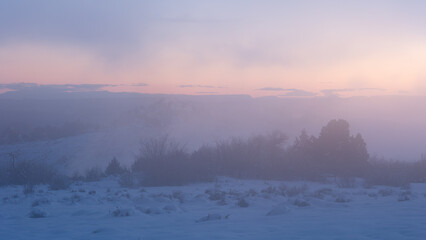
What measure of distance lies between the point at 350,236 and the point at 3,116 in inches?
2075

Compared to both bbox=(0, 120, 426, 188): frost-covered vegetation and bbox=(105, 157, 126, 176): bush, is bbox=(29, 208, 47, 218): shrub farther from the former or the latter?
bbox=(105, 157, 126, 176): bush

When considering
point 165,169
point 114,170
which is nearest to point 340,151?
point 165,169

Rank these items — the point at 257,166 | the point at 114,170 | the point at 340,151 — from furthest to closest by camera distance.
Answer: the point at 114,170, the point at 257,166, the point at 340,151

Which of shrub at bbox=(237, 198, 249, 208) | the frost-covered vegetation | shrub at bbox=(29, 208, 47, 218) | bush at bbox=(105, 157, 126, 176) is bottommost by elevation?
bush at bbox=(105, 157, 126, 176)

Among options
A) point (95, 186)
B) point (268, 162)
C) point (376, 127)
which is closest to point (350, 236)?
point (95, 186)

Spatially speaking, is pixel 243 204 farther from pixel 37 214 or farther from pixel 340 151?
pixel 340 151

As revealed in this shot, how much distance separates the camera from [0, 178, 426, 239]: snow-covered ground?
7883mm

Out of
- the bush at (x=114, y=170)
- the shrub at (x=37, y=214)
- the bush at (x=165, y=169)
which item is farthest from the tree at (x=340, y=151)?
the shrub at (x=37, y=214)

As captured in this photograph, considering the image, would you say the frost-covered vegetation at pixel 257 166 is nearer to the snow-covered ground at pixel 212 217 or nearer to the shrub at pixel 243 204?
the snow-covered ground at pixel 212 217

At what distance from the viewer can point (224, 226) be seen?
8.74m

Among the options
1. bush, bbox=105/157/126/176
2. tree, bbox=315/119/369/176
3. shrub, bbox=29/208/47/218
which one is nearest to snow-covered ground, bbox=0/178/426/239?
shrub, bbox=29/208/47/218

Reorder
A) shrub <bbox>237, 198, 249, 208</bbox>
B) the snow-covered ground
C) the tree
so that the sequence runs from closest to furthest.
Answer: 1. the snow-covered ground
2. shrub <bbox>237, 198, 249, 208</bbox>
3. the tree

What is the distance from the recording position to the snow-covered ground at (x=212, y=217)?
7883 mm

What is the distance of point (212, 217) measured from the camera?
31.9ft
